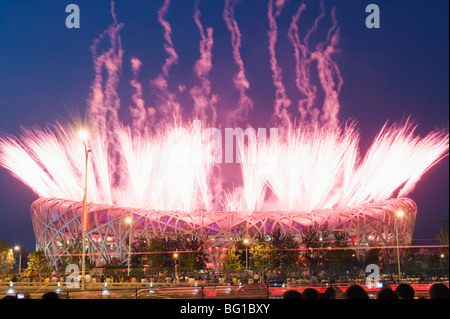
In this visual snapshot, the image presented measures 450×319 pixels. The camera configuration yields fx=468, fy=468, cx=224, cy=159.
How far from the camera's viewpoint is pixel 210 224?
8069 cm

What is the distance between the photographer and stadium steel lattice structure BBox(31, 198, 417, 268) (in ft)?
255

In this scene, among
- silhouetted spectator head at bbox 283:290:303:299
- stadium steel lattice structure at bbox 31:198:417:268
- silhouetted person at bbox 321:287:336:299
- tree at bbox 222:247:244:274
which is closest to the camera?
silhouetted spectator head at bbox 283:290:303:299

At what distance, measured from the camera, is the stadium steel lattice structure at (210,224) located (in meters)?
77.9

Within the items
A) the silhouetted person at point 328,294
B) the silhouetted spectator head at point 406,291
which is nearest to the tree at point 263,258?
the silhouetted person at point 328,294

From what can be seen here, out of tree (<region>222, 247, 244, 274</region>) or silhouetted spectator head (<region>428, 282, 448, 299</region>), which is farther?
tree (<region>222, 247, 244, 274</region>)

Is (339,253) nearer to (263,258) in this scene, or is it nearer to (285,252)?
(285,252)

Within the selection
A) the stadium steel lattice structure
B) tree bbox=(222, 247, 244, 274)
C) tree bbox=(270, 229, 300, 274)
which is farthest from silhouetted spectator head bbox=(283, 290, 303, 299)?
the stadium steel lattice structure

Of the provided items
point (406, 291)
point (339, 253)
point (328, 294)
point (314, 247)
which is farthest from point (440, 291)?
point (314, 247)

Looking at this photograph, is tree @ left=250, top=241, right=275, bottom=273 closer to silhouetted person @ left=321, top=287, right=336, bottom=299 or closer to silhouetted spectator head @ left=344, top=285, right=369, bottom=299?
silhouetted person @ left=321, top=287, right=336, bottom=299

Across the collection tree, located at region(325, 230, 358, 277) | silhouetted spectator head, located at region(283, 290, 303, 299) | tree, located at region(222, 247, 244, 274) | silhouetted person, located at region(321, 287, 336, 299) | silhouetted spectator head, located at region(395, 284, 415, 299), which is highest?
silhouetted spectator head, located at region(283, 290, 303, 299)

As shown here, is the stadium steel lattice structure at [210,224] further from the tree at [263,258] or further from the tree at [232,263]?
the tree at [263,258]

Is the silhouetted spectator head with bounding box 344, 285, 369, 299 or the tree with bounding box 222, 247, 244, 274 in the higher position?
the silhouetted spectator head with bounding box 344, 285, 369, 299
